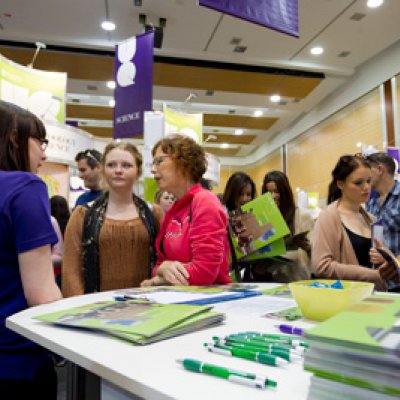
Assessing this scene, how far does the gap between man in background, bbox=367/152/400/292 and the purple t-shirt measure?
6.23 feet

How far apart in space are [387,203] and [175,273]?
205 cm

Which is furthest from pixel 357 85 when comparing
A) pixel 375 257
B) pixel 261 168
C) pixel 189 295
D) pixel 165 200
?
pixel 189 295

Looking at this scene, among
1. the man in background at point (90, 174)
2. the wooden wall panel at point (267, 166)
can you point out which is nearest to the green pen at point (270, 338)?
the man in background at point (90, 174)

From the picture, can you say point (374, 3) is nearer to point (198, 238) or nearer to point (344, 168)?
point (344, 168)

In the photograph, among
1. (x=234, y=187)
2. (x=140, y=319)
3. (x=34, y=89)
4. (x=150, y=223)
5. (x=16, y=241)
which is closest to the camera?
(x=140, y=319)

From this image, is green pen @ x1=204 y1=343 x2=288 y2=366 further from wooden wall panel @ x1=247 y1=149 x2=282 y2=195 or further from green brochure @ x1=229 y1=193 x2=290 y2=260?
wooden wall panel @ x1=247 y1=149 x2=282 y2=195

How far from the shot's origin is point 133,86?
4441mm

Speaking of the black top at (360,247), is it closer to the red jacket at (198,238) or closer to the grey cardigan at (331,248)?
the grey cardigan at (331,248)

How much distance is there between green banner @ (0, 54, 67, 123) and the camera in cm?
389

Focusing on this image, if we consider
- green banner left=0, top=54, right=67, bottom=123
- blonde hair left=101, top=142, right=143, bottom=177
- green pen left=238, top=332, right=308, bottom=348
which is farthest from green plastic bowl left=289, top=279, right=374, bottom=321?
green banner left=0, top=54, right=67, bottom=123

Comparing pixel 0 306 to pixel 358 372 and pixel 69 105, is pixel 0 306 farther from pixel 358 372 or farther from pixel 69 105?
pixel 69 105

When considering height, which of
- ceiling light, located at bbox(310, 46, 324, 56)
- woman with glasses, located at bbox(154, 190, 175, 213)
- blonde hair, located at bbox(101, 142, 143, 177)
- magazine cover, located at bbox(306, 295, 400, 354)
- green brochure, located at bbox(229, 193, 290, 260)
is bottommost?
magazine cover, located at bbox(306, 295, 400, 354)

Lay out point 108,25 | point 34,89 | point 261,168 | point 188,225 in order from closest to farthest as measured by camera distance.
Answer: point 188,225, point 34,89, point 108,25, point 261,168

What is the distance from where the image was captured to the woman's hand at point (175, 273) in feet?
4.91
